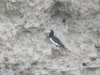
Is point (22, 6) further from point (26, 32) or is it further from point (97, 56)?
point (97, 56)

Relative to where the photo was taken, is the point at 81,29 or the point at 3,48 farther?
the point at 81,29

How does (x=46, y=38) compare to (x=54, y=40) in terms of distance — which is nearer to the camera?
(x=54, y=40)

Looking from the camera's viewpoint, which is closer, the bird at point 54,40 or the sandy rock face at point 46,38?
the sandy rock face at point 46,38

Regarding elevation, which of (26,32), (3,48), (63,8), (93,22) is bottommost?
(3,48)

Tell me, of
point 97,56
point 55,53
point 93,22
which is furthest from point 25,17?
point 97,56

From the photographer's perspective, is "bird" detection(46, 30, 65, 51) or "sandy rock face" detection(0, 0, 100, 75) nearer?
"sandy rock face" detection(0, 0, 100, 75)

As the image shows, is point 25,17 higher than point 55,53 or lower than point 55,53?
higher
